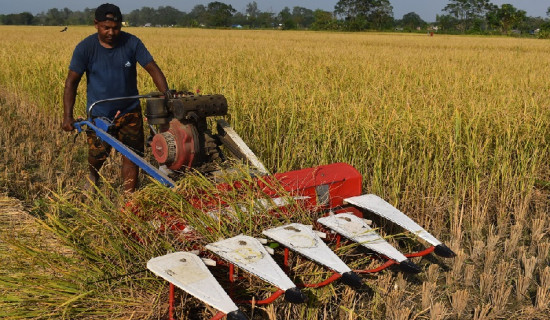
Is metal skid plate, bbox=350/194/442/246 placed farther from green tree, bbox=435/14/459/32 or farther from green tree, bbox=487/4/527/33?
green tree, bbox=435/14/459/32

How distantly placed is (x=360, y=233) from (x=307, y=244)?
0.36m

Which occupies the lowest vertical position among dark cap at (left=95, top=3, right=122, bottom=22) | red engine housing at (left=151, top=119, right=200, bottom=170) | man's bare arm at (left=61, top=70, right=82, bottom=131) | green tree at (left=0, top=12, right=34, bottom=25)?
red engine housing at (left=151, top=119, right=200, bottom=170)

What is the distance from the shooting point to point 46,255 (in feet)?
7.66

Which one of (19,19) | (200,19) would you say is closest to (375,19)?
(200,19)

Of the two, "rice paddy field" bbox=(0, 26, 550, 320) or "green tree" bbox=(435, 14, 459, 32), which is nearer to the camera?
"rice paddy field" bbox=(0, 26, 550, 320)

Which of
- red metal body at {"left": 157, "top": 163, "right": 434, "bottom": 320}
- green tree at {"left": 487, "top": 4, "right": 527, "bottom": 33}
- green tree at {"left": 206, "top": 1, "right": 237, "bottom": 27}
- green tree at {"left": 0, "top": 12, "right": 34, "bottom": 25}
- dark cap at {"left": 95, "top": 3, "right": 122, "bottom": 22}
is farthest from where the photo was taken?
green tree at {"left": 0, "top": 12, "right": 34, "bottom": 25}

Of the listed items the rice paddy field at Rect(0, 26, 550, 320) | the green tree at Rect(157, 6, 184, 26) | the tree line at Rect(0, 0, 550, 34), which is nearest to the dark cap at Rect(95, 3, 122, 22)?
the rice paddy field at Rect(0, 26, 550, 320)

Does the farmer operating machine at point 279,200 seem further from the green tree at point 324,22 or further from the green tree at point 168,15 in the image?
the green tree at point 168,15

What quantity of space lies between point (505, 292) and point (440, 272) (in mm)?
430

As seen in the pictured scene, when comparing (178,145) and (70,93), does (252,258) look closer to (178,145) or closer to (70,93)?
(178,145)

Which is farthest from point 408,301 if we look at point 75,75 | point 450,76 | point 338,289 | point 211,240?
point 450,76

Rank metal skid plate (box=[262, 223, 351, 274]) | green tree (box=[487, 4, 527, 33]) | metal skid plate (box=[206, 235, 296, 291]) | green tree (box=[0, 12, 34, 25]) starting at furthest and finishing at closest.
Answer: green tree (box=[0, 12, 34, 25]), green tree (box=[487, 4, 527, 33]), metal skid plate (box=[262, 223, 351, 274]), metal skid plate (box=[206, 235, 296, 291])

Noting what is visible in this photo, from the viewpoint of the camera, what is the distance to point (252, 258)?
6.95 feet

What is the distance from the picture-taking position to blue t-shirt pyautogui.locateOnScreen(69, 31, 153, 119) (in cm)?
380
